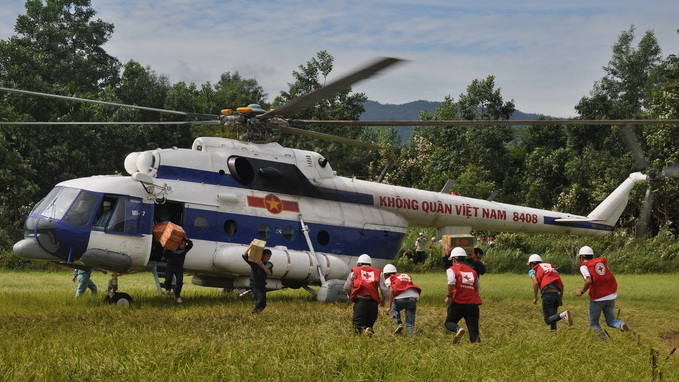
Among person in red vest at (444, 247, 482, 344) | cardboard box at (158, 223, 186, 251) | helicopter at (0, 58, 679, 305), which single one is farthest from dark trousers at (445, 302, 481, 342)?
cardboard box at (158, 223, 186, 251)

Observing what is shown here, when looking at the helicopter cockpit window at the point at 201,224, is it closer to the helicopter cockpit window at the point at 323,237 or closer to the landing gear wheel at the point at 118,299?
the landing gear wheel at the point at 118,299

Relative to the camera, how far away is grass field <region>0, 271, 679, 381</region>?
9.07m

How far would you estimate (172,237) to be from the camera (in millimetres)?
16219

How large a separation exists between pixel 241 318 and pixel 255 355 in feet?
14.4

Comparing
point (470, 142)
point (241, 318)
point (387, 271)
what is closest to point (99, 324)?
point (241, 318)

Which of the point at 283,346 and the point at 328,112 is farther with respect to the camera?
the point at 328,112

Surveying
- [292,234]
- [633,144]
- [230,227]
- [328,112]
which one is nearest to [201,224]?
[230,227]

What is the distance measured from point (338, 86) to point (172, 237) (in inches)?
190

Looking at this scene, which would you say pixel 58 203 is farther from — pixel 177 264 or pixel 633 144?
pixel 633 144

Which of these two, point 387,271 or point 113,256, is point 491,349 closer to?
point 387,271

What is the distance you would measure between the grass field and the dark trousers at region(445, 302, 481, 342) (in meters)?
0.37

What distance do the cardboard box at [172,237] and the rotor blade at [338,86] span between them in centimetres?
343

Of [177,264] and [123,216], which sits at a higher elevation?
[123,216]

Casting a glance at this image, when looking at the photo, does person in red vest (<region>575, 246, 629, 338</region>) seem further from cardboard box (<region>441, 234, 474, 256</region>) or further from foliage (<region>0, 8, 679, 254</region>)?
foliage (<region>0, 8, 679, 254</region>)
